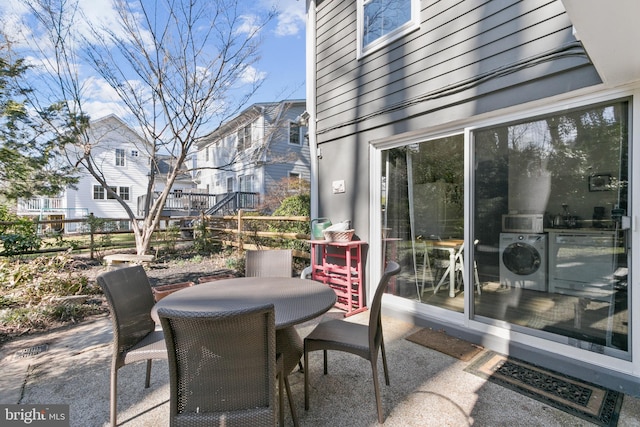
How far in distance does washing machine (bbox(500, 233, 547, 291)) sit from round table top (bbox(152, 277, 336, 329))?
69.9 inches

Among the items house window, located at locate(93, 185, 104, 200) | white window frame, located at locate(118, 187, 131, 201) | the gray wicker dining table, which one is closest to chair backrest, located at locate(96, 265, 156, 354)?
the gray wicker dining table

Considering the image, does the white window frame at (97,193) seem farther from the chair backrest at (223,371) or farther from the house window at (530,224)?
the chair backrest at (223,371)

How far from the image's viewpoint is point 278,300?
6.36 feet

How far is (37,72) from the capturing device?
529 cm

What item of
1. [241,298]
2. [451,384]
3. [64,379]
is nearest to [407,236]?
[451,384]

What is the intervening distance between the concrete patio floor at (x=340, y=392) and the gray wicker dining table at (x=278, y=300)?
1.29 ft

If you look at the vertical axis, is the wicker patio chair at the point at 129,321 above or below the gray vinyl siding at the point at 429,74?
below

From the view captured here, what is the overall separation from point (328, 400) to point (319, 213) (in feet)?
8.89

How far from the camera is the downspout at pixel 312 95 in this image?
4.45 metres

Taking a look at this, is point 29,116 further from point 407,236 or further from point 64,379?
point 407,236

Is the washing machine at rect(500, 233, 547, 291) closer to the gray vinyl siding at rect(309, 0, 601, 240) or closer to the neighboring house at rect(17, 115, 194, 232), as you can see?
the gray vinyl siding at rect(309, 0, 601, 240)

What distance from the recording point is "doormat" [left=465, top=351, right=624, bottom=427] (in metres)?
1.84

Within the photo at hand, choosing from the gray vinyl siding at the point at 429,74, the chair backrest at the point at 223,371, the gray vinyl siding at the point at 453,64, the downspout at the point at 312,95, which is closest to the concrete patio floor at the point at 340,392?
the chair backrest at the point at 223,371

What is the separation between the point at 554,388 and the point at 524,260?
1.05 meters
